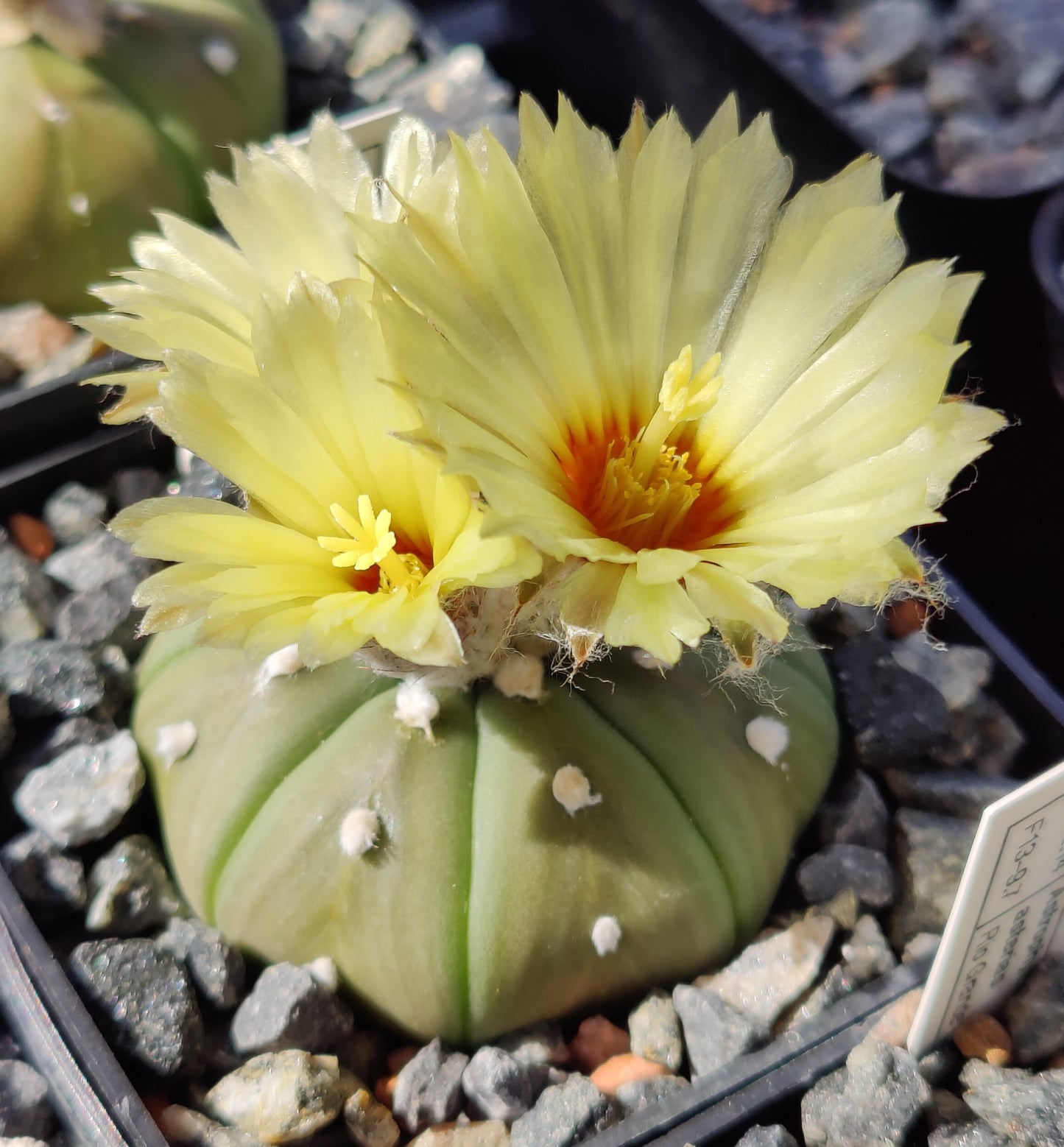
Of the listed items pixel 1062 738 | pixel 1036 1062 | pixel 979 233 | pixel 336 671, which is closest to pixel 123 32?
pixel 336 671

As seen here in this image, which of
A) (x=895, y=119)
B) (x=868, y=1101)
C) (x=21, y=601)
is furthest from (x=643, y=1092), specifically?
(x=895, y=119)

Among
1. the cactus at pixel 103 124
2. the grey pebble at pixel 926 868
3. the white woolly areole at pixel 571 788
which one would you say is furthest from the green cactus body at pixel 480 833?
the cactus at pixel 103 124

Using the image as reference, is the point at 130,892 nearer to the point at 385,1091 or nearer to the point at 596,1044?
the point at 385,1091

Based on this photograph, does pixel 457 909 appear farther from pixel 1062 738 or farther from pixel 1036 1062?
pixel 1062 738

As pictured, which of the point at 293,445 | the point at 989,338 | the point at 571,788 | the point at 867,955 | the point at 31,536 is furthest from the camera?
the point at 989,338

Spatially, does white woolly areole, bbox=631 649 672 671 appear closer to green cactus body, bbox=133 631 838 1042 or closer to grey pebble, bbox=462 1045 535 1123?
green cactus body, bbox=133 631 838 1042

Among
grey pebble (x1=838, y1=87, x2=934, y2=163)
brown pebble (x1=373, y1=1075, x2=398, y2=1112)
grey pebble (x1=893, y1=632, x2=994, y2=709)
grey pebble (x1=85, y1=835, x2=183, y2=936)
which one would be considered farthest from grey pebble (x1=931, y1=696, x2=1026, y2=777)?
grey pebble (x1=838, y1=87, x2=934, y2=163)
